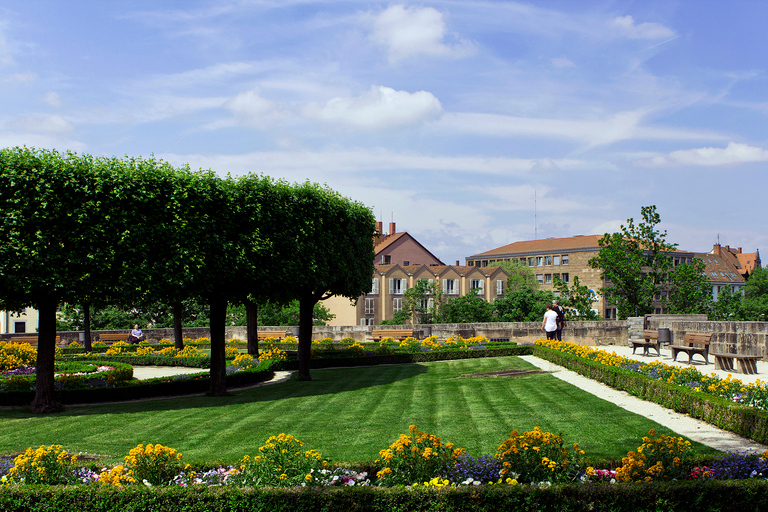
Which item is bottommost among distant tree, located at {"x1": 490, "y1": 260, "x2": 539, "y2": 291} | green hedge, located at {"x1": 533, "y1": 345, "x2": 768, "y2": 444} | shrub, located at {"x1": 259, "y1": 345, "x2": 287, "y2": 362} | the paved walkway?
shrub, located at {"x1": 259, "y1": 345, "x2": 287, "y2": 362}

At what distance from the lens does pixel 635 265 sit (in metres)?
37.6

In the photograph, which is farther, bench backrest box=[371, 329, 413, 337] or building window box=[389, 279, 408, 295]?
building window box=[389, 279, 408, 295]

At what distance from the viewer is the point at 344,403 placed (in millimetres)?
13133

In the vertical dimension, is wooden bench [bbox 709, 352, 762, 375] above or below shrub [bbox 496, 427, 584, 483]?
below

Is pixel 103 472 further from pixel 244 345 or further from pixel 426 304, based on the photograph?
pixel 426 304

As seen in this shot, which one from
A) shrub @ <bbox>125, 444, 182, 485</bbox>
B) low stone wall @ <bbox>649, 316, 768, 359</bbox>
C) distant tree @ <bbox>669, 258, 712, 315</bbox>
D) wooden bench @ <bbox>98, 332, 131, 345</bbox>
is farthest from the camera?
distant tree @ <bbox>669, 258, 712, 315</bbox>

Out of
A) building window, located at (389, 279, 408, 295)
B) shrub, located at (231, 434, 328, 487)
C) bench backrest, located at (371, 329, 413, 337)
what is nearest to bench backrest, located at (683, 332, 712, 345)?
bench backrest, located at (371, 329, 413, 337)

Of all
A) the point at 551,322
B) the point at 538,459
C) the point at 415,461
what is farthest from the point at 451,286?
the point at 415,461

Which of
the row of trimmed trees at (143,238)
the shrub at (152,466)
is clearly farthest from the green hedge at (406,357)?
the shrub at (152,466)

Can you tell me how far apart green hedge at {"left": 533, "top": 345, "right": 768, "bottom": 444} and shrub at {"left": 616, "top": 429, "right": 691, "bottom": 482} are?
287 cm

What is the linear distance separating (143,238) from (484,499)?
10382mm

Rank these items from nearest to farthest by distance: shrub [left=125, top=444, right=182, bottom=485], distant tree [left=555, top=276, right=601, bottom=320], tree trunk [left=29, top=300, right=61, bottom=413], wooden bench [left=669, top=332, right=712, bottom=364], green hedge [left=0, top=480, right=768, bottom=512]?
green hedge [left=0, top=480, right=768, bottom=512] → shrub [left=125, top=444, right=182, bottom=485] → tree trunk [left=29, top=300, right=61, bottom=413] → wooden bench [left=669, top=332, right=712, bottom=364] → distant tree [left=555, top=276, right=601, bottom=320]

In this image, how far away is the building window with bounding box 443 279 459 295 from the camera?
3108 inches

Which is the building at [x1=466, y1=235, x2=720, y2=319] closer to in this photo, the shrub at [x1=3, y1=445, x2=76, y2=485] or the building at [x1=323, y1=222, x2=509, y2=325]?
the building at [x1=323, y1=222, x2=509, y2=325]
